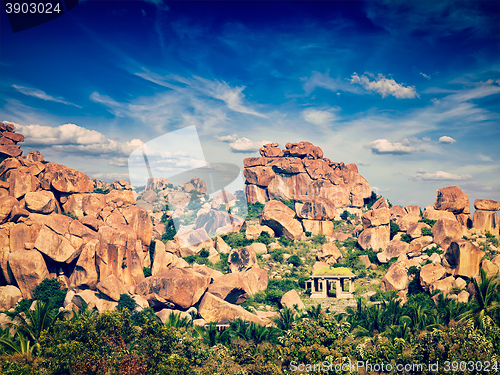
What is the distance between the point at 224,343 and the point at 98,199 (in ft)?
117

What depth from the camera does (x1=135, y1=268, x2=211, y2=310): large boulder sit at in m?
34.9

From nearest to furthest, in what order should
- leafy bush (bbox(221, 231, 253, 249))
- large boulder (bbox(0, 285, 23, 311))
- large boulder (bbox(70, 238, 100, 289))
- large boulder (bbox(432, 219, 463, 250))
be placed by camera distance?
large boulder (bbox(0, 285, 23, 311))
large boulder (bbox(70, 238, 100, 289))
large boulder (bbox(432, 219, 463, 250))
leafy bush (bbox(221, 231, 253, 249))

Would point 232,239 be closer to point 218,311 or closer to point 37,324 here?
point 218,311

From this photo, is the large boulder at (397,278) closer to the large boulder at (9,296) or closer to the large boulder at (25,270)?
the large boulder at (25,270)

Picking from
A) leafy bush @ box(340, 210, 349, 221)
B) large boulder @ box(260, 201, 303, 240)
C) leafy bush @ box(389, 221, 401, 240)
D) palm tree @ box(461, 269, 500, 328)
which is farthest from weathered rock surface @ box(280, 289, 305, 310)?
leafy bush @ box(340, 210, 349, 221)

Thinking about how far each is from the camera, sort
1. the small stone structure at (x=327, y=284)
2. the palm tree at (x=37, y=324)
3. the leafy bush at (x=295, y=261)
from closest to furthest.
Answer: the palm tree at (x=37, y=324), the small stone structure at (x=327, y=284), the leafy bush at (x=295, y=261)

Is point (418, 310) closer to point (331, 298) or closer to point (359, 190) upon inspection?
point (331, 298)

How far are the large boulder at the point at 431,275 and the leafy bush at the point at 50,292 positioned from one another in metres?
36.1

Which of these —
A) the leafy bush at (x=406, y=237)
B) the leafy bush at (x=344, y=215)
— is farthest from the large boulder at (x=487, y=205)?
the leafy bush at (x=344, y=215)

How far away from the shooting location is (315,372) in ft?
67.9

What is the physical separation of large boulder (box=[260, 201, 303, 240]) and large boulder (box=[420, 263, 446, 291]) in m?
26.1

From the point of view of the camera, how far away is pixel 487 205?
191ft

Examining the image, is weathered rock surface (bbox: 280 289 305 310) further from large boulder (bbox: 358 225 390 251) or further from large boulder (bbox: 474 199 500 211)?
large boulder (bbox: 474 199 500 211)

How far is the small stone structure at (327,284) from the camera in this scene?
46.9 meters
